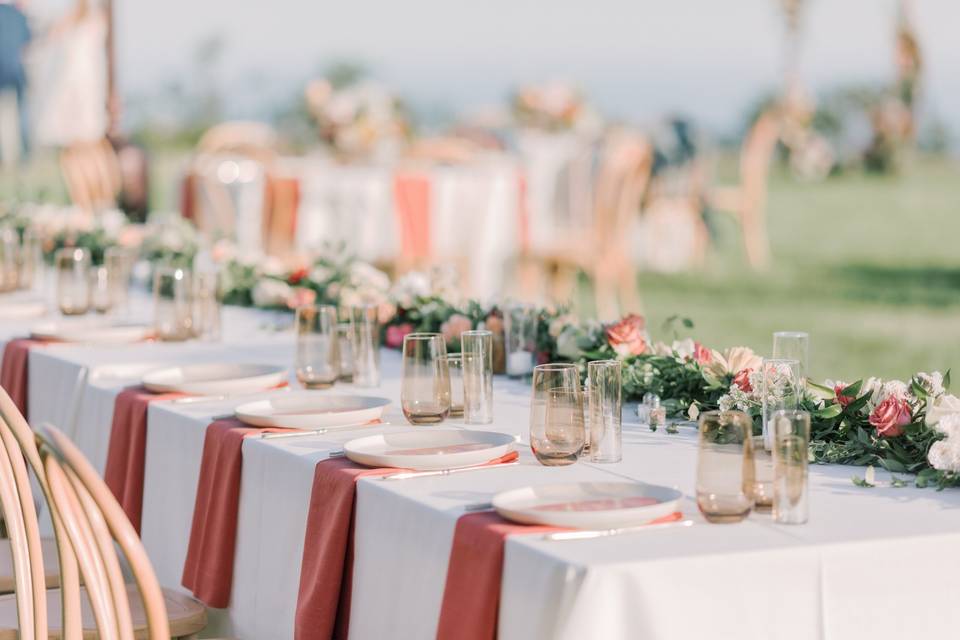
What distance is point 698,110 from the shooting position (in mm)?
21266

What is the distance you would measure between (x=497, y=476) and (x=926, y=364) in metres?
5.91

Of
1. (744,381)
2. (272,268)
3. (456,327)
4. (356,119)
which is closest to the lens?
(744,381)

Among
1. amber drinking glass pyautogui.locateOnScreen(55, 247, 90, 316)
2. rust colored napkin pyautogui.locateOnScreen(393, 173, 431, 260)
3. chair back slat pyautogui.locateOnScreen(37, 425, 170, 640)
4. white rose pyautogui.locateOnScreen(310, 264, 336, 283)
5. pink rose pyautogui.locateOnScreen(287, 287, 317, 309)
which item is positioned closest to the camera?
chair back slat pyautogui.locateOnScreen(37, 425, 170, 640)

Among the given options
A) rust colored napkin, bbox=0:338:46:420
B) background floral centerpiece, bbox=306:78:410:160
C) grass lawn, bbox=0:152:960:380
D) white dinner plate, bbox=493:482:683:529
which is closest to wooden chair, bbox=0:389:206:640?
white dinner plate, bbox=493:482:683:529

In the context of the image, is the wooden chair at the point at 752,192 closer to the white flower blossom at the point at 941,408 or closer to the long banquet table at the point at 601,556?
the long banquet table at the point at 601,556

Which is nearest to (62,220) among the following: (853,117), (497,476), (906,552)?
(497,476)

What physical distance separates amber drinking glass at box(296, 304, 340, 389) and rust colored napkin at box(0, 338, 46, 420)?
0.89m

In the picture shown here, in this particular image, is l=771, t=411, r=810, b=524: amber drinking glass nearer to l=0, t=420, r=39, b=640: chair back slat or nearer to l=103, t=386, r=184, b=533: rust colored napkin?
l=0, t=420, r=39, b=640: chair back slat

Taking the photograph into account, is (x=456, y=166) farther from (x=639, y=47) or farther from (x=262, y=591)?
(x=639, y=47)

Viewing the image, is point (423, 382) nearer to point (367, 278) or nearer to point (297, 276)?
point (367, 278)

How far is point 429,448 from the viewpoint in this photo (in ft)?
7.08

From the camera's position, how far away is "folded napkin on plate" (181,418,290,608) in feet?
7.55

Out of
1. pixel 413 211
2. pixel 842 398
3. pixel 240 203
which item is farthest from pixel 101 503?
pixel 240 203

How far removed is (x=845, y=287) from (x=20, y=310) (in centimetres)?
780
